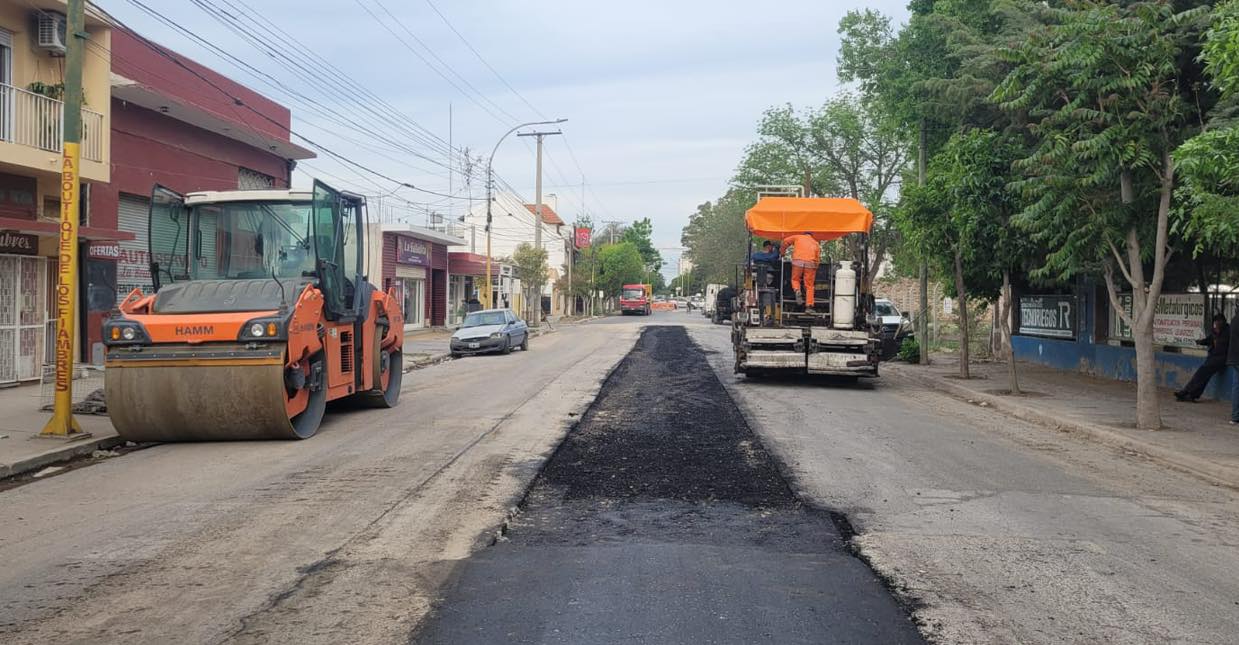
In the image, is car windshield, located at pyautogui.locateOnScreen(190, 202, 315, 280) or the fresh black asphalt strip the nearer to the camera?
the fresh black asphalt strip

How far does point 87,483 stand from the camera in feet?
29.6

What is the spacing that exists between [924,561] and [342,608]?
352 centimetres

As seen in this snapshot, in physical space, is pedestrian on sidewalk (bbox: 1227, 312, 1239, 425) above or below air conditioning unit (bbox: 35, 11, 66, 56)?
below

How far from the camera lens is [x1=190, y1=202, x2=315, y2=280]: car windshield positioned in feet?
39.8

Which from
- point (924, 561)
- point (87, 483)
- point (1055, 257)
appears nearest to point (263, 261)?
point (87, 483)

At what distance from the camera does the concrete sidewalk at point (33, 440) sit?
9.73m

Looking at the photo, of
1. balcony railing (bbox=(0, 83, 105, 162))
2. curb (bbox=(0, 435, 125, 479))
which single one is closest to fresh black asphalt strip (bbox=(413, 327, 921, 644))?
curb (bbox=(0, 435, 125, 479))

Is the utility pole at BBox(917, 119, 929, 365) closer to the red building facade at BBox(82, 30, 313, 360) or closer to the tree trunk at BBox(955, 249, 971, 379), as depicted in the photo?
the tree trunk at BBox(955, 249, 971, 379)

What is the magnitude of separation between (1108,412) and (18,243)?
55.9 ft

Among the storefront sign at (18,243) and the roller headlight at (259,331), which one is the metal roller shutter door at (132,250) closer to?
the storefront sign at (18,243)

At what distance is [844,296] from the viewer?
59.5 feet

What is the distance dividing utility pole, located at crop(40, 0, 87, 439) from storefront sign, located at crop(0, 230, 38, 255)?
572cm

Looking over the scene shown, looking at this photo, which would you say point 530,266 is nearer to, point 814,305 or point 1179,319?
point 814,305

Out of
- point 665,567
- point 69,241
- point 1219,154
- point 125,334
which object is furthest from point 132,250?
point 1219,154
